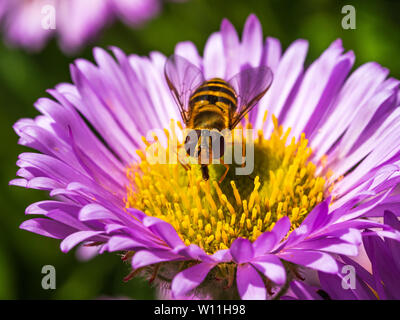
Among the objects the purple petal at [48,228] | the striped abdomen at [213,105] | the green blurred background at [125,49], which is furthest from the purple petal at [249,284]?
the green blurred background at [125,49]

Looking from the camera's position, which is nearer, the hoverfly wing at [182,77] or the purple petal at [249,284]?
the purple petal at [249,284]

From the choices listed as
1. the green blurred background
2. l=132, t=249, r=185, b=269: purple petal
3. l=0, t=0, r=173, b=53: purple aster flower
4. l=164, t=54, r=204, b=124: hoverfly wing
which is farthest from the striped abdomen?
l=0, t=0, r=173, b=53: purple aster flower

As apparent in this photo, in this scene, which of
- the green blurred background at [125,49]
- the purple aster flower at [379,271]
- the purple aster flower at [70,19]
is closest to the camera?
the purple aster flower at [379,271]

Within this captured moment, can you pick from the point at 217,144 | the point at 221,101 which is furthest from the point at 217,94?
the point at 217,144

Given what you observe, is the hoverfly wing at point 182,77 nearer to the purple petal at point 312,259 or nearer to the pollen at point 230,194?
the pollen at point 230,194

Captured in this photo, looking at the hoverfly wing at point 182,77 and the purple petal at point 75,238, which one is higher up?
the hoverfly wing at point 182,77

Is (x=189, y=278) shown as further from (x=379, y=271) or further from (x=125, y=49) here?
(x=125, y=49)
